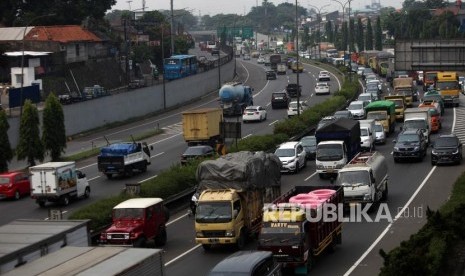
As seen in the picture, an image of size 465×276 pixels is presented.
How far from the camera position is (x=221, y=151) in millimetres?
45781

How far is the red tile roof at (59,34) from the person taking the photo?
3521 inches

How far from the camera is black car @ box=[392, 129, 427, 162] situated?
46500 millimetres

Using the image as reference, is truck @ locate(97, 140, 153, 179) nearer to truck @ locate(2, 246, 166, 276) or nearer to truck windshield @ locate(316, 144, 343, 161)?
truck windshield @ locate(316, 144, 343, 161)

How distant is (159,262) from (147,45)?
100702mm

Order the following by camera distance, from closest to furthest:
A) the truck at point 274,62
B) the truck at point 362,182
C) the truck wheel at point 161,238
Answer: the truck wheel at point 161,238, the truck at point 362,182, the truck at point 274,62

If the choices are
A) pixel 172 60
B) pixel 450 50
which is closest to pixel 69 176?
pixel 450 50

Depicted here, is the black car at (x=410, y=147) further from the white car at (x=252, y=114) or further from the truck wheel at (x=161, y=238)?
the white car at (x=252, y=114)

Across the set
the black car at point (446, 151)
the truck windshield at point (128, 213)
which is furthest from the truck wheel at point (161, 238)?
the black car at point (446, 151)

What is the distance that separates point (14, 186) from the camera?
42719mm

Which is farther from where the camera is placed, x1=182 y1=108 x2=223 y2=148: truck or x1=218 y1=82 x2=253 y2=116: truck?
x1=218 y1=82 x2=253 y2=116: truck

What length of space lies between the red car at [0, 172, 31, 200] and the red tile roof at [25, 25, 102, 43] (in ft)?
154

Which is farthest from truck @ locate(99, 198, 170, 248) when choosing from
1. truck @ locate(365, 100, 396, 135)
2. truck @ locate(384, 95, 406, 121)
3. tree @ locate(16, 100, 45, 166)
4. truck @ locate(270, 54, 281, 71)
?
truck @ locate(270, 54, 281, 71)

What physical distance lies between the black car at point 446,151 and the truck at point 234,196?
13.7 metres

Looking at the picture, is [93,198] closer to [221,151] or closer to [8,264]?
[221,151]
